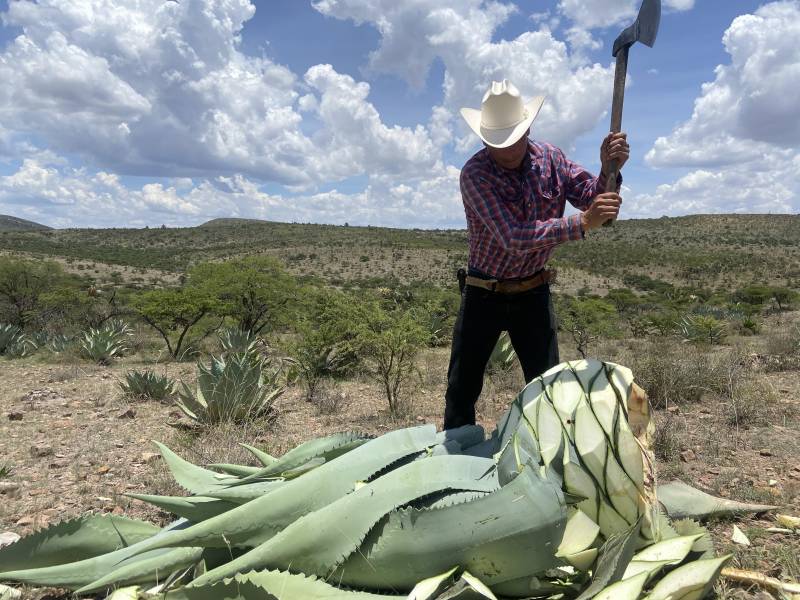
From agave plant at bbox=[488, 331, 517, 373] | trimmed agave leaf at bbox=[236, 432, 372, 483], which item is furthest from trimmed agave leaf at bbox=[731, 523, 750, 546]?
agave plant at bbox=[488, 331, 517, 373]

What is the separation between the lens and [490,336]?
9.96ft

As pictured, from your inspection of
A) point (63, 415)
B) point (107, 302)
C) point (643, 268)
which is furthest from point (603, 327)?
point (643, 268)

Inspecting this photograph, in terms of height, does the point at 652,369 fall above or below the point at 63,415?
above

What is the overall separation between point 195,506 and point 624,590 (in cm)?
109

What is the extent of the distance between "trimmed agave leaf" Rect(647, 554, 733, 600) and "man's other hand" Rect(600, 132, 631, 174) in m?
1.71

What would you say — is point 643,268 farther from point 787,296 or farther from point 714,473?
point 714,473

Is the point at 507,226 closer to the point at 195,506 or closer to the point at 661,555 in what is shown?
the point at 661,555

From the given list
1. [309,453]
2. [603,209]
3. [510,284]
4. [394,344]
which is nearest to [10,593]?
[309,453]

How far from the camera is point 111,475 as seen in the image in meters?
3.54

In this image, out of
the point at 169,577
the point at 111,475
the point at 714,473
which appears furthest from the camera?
the point at 111,475

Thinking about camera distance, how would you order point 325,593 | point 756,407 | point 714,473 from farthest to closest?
1. point 756,407
2. point 714,473
3. point 325,593

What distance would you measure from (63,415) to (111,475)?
2.57 metres

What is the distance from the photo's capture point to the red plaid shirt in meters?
2.63

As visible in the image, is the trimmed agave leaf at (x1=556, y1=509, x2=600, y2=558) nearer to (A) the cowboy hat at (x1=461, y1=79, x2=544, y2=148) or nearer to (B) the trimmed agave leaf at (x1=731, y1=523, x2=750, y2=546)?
(B) the trimmed agave leaf at (x1=731, y1=523, x2=750, y2=546)
